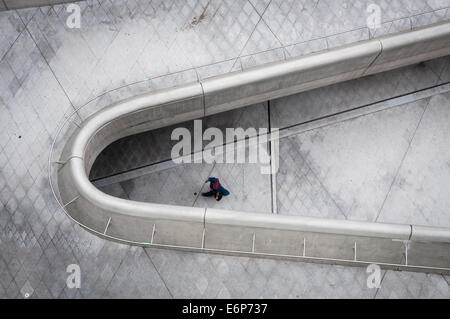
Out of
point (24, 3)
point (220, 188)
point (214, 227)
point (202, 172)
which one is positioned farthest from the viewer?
point (202, 172)

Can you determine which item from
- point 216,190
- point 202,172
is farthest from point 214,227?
point 202,172

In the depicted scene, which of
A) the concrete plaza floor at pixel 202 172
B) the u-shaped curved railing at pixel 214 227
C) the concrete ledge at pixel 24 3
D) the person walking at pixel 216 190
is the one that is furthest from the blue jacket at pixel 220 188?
the concrete ledge at pixel 24 3

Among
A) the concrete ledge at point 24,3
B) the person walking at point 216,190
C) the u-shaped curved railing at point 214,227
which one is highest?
the concrete ledge at point 24,3

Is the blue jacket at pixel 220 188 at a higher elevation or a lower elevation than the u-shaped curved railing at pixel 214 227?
higher

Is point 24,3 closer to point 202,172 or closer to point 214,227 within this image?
point 202,172

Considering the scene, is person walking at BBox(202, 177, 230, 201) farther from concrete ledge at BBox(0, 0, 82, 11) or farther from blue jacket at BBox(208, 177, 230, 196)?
concrete ledge at BBox(0, 0, 82, 11)

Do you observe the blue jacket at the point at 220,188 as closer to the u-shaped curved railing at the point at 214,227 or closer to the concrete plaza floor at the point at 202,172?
the concrete plaza floor at the point at 202,172

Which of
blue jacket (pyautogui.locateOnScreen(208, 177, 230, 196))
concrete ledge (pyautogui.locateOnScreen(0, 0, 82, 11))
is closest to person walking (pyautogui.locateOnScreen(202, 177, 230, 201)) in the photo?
blue jacket (pyautogui.locateOnScreen(208, 177, 230, 196))

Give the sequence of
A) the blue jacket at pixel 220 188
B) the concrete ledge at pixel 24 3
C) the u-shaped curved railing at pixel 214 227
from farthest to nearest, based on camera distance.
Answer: the blue jacket at pixel 220 188
the concrete ledge at pixel 24 3
the u-shaped curved railing at pixel 214 227
